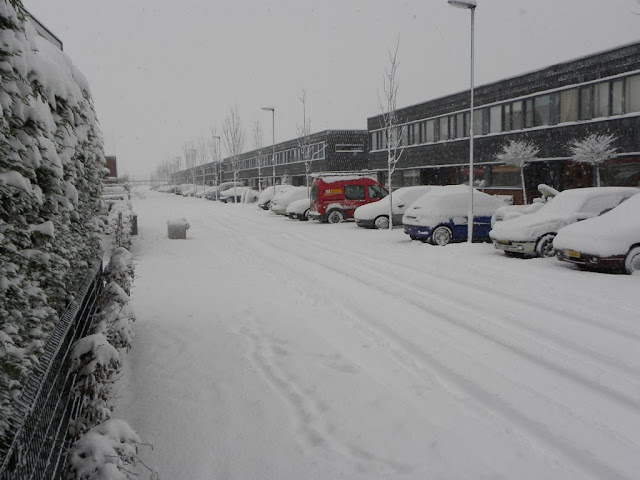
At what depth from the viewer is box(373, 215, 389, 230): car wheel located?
20.2 metres

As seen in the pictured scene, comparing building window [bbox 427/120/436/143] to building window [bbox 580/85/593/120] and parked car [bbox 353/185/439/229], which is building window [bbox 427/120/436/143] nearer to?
building window [bbox 580/85/593/120]

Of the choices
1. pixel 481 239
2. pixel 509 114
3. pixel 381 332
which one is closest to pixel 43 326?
pixel 381 332

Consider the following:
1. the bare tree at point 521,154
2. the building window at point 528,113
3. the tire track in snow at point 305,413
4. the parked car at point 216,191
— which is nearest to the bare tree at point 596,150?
the bare tree at point 521,154

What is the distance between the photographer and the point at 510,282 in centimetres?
978

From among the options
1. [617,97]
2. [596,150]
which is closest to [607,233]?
[596,150]

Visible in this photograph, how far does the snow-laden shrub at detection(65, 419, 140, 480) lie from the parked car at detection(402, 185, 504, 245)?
1315 centimetres

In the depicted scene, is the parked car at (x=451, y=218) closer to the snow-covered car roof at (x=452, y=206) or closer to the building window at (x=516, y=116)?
the snow-covered car roof at (x=452, y=206)

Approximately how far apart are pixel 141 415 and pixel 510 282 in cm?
720

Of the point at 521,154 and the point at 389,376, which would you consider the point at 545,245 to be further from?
the point at 521,154

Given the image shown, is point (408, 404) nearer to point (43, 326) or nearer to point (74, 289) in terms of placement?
point (43, 326)

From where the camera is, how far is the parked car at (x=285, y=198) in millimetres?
27375

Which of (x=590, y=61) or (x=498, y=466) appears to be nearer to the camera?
(x=498, y=466)

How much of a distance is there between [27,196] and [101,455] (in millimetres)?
1423

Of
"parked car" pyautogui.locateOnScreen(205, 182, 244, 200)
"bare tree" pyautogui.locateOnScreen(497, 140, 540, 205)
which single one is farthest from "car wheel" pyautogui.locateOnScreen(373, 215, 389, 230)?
"parked car" pyautogui.locateOnScreen(205, 182, 244, 200)
